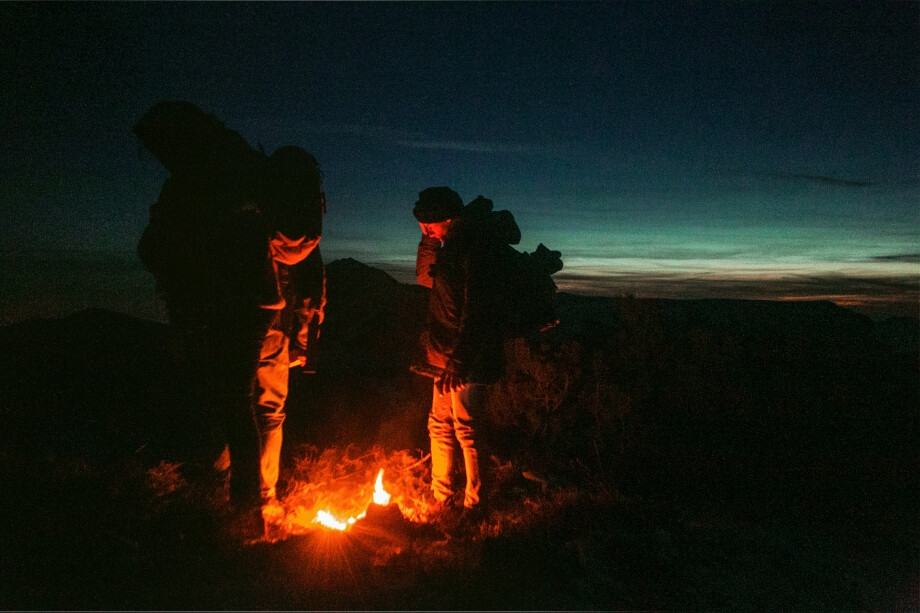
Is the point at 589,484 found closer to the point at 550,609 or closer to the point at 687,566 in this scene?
the point at 687,566

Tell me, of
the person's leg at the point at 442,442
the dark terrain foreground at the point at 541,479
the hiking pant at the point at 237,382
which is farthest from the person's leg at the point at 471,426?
the hiking pant at the point at 237,382

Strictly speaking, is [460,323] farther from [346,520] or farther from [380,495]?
[346,520]

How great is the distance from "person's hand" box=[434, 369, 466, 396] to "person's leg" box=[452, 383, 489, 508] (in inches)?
2.0

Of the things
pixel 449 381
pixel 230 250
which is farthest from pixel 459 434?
pixel 230 250

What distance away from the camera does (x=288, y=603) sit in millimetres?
2736

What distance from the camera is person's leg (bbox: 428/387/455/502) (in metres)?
3.90

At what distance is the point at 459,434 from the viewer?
376cm

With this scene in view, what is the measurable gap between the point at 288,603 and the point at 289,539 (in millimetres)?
550

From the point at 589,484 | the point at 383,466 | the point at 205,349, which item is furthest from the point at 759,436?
the point at 205,349

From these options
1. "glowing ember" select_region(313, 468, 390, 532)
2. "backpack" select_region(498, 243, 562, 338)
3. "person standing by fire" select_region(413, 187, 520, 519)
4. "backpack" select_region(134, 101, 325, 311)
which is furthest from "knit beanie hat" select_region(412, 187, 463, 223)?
"glowing ember" select_region(313, 468, 390, 532)

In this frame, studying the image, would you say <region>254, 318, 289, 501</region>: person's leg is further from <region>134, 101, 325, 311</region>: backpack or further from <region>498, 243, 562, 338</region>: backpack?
<region>498, 243, 562, 338</region>: backpack

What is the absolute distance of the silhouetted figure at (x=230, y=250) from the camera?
2959 mm

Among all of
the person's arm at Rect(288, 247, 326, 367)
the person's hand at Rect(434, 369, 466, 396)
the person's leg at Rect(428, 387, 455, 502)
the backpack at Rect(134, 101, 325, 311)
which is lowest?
the person's leg at Rect(428, 387, 455, 502)

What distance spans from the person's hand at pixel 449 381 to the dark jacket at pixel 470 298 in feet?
0.10
